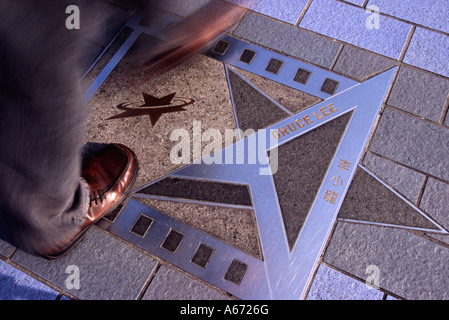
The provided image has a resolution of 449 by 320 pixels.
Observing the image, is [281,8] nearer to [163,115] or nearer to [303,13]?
[303,13]

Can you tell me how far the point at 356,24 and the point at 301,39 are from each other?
46 cm

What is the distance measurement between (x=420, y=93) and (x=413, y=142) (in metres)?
0.40

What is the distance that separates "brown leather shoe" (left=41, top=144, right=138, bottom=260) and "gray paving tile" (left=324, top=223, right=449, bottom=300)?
120 cm

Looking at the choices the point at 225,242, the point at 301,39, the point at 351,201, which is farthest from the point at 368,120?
the point at 225,242

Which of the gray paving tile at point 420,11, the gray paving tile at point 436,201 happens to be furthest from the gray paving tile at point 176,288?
the gray paving tile at point 420,11

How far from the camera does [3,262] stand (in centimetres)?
184

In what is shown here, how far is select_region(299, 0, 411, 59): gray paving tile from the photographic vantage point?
8.10 feet

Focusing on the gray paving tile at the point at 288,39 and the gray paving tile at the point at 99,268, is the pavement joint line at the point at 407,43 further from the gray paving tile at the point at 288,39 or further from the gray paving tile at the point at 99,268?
the gray paving tile at the point at 99,268

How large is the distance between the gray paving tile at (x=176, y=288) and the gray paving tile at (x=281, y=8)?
2032mm

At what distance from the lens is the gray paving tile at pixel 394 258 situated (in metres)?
1.74

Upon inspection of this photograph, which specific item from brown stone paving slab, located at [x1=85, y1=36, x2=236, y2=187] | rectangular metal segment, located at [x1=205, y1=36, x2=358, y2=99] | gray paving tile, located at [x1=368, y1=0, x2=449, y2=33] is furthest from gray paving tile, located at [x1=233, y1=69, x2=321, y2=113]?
gray paving tile, located at [x1=368, y1=0, x2=449, y2=33]

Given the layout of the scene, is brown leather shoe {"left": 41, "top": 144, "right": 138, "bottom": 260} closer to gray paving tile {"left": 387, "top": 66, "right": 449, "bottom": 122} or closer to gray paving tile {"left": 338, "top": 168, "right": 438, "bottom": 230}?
gray paving tile {"left": 338, "top": 168, "right": 438, "bottom": 230}

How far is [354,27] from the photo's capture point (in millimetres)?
2555

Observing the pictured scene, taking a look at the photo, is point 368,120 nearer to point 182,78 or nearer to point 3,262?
point 182,78
